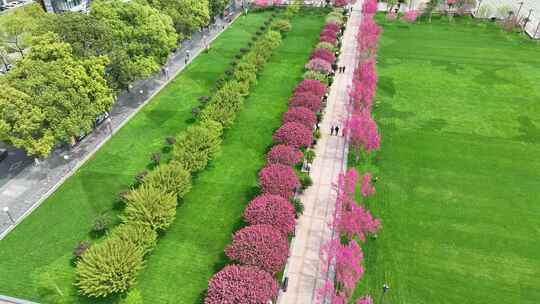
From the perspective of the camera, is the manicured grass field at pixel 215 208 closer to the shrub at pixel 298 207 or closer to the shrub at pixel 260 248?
the shrub at pixel 260 248

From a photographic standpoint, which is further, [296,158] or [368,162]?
[368,162]

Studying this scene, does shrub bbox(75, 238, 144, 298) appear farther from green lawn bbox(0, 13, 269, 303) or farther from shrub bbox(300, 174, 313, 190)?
shrub bbox(300, 174, 313, 190)

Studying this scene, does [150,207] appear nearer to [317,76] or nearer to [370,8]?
[317,76]

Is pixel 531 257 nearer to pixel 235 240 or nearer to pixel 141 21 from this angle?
pixel 235 240

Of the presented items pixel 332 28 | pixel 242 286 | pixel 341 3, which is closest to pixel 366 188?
pixel 242 286

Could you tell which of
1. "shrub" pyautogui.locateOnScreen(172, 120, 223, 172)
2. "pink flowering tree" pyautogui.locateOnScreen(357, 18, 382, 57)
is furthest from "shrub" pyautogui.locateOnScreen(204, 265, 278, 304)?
"pink flowering tree" pyautogui.locateOnScreen(357, 18, 382, 57)

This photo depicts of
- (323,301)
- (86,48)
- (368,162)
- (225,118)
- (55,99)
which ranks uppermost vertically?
(86,48)

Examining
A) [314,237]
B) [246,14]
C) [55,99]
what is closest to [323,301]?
[314,237]
